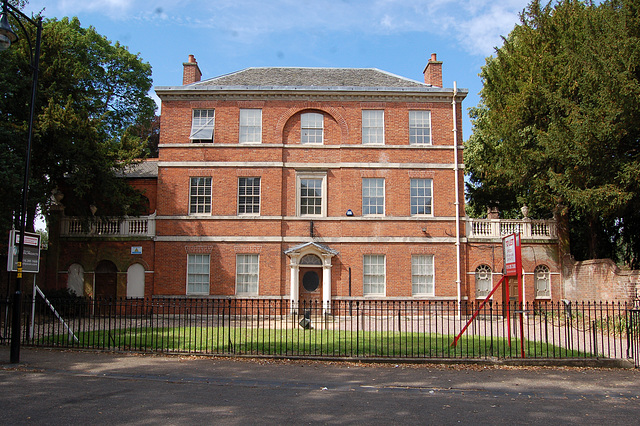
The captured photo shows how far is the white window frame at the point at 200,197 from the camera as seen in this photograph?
83.0ft

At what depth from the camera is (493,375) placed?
1116 cm

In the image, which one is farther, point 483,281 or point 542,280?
point 542,280

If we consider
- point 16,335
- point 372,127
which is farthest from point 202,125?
point 16,335

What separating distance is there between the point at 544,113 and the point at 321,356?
1873cm

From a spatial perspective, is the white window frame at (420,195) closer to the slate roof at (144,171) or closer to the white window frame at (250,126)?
the white window frame at (250,126)

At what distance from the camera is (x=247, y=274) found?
24766 mm

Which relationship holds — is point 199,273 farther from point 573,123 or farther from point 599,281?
point 599,281

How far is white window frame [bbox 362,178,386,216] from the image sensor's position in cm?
2533

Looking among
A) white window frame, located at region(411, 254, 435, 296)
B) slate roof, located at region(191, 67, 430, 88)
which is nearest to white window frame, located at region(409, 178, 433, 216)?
white window frame, located at region(411, 254, 435, 296)

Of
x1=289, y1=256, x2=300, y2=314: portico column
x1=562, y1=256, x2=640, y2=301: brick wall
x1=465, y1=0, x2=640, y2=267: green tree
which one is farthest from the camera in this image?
x1=289, y1=256, x2=300, y2=314: portico column

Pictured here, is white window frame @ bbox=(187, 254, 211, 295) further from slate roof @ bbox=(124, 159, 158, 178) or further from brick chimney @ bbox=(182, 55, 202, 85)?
brick chimney @ bbox=(182, 55, 202, 85)

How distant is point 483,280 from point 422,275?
10.2ft

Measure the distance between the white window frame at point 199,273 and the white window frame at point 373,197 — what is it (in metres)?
8.11

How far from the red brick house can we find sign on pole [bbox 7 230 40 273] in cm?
1191
